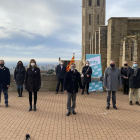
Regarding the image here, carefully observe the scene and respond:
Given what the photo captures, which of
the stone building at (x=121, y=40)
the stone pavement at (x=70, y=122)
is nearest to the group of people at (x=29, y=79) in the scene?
the stone pavement at (x=70, y=122)

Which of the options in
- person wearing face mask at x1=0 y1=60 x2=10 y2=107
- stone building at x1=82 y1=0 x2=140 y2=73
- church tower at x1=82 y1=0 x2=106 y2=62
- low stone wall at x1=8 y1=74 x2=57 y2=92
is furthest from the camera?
church tower at x1=82 y1=0 x2=106 y2=62

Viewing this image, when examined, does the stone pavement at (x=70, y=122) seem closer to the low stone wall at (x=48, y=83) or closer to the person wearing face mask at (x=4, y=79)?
the person wearing face mask at (x=4, y=79)

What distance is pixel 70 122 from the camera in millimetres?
5344

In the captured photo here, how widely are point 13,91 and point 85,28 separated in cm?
5852

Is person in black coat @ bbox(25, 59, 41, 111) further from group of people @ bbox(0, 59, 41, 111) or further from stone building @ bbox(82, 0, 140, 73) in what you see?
stone building @ bbox(82, 0, 140, 73)

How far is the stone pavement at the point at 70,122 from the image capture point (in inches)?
174

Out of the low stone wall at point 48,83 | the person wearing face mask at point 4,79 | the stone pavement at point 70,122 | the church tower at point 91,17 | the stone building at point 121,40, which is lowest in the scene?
the stone pavement at point 70,122

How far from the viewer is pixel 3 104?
7.46 m

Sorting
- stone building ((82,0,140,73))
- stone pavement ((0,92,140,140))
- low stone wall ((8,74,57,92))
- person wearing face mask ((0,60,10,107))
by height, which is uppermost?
stone building ((82,0,140,73))

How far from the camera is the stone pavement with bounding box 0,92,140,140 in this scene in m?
4.41

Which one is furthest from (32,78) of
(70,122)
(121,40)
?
(121,40)

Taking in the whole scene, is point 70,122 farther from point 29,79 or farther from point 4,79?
point 4,79

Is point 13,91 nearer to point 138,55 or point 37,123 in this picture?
point 37,123

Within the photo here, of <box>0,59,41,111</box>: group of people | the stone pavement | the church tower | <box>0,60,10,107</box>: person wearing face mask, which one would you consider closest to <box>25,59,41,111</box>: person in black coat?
<box>0,59,41,111</box>: group of people
